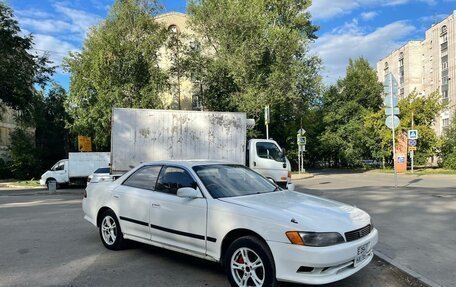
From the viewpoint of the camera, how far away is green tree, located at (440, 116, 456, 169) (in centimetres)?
3793

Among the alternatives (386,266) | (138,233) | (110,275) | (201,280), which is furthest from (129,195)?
(386,266)

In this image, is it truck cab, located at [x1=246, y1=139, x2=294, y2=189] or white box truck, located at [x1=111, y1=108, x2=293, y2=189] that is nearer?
white box truck, located at [x1=111, y1=108, x2=293, y2=189]

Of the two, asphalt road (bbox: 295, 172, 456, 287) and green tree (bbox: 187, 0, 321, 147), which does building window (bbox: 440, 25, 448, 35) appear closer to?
green tree (bbox: 187, 0, 321, 147)

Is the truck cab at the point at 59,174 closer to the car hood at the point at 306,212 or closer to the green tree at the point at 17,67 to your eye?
the green tree at the point at 17,67

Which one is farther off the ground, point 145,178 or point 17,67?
point 17,67

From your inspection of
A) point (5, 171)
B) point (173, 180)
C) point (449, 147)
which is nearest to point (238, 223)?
point (173, 180)

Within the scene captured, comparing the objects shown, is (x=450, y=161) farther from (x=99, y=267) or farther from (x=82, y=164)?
(x=99, y=267)

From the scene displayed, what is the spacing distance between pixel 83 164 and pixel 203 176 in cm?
2253

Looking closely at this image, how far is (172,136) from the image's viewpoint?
14062 mm

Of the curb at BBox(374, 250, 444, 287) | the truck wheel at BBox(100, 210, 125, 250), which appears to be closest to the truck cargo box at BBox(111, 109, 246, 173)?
the truck wheel at BBox(100, 210, 125, 250)

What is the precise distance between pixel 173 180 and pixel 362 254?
279 cm

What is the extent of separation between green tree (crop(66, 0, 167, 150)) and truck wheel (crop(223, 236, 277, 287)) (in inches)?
1077

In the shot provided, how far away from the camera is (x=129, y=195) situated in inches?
270

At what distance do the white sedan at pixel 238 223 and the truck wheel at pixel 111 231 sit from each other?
0.05 feet
